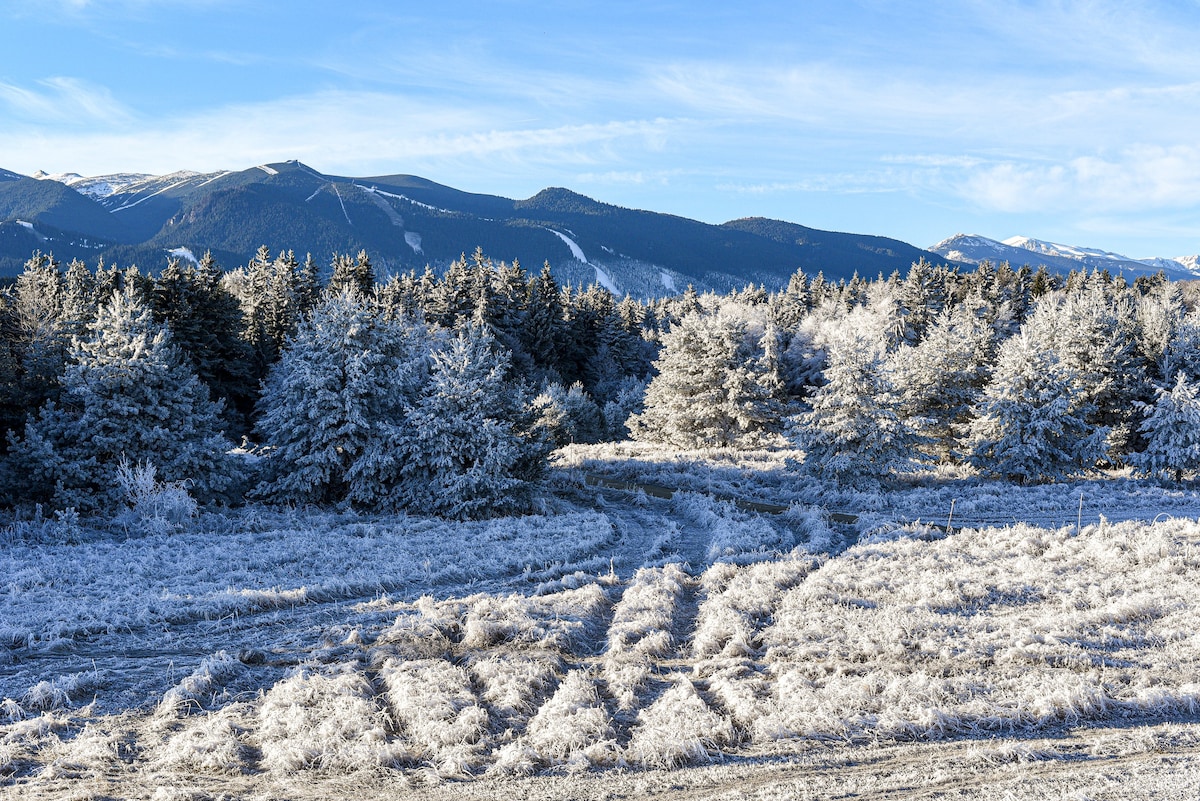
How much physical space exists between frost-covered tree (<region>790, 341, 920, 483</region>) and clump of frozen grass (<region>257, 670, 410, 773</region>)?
73.4ft

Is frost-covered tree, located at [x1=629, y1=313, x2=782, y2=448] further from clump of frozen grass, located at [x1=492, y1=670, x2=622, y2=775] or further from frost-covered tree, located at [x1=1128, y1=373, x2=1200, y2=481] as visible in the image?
clump of frozen grass, located at [x1=492, y1=670, x2=622, y2=775]

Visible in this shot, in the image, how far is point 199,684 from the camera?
30.1 feet

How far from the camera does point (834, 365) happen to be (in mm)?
28625

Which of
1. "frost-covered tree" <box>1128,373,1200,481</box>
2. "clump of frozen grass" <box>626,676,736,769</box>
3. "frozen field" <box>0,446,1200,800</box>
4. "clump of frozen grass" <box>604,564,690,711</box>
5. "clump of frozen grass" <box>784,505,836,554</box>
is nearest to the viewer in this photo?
"frozen field" <box>0,446,1200,800</box>

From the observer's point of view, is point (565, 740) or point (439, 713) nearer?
point (565, 740)

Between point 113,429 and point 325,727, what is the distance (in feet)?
69.1

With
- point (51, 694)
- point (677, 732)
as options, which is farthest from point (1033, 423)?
point (51, 694)

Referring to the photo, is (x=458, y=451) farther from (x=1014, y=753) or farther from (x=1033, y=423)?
(x=1033, y=423)

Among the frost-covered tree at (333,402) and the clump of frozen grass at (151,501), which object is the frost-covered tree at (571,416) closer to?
the frost-covered tree at (333,402)

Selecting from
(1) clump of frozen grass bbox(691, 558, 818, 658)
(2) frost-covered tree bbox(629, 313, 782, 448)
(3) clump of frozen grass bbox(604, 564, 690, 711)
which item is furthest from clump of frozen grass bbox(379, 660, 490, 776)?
(2) frost-covered tree bbox(629, 313, 782, 448)

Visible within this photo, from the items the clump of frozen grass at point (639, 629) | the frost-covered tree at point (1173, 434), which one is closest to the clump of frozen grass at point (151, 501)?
the clump of frozen grass at point (639, 629)

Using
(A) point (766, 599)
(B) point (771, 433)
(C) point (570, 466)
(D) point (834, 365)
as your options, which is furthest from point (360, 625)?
(B) point (771, 433)

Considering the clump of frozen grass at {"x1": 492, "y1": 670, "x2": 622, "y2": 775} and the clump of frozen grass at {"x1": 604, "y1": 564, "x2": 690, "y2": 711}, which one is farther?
the clump of frozen grass at {"x1": 604, "y1": 564, "x2": 690, "y2": 711}

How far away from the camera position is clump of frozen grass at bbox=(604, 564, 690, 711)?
945cm
